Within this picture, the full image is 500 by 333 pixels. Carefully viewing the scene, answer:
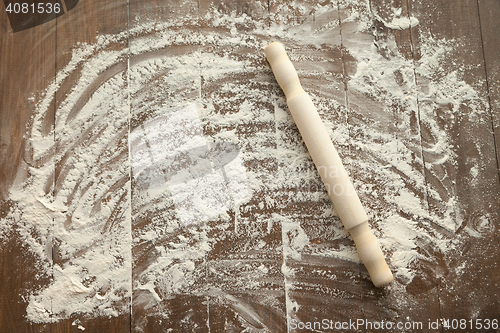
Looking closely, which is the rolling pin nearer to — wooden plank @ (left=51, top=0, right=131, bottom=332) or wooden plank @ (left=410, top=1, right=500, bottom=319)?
wooden plank @ (left=410, top=1, right=500, bottom=319)

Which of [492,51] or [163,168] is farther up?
[492,51]

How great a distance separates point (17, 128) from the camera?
867mm

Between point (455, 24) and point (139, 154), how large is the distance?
3.03 ft

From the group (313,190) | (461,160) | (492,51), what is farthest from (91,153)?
(492,51)

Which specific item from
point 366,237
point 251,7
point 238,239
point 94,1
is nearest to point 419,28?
point 251,7

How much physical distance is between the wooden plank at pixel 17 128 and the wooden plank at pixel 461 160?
101 centimetres

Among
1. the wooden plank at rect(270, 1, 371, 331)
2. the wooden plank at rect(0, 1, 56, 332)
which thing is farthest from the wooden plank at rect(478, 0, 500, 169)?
the wooden plank at rect(0, 1, 56, 332)

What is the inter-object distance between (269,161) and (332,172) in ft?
0.54

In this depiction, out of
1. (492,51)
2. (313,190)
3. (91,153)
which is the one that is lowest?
(313,190)

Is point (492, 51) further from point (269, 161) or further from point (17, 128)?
point (17, 128)

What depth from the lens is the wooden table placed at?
32.9 inches

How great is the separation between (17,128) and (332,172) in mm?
814

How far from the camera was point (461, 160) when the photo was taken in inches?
34.9

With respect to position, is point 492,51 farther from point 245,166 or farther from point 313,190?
point 245,166
